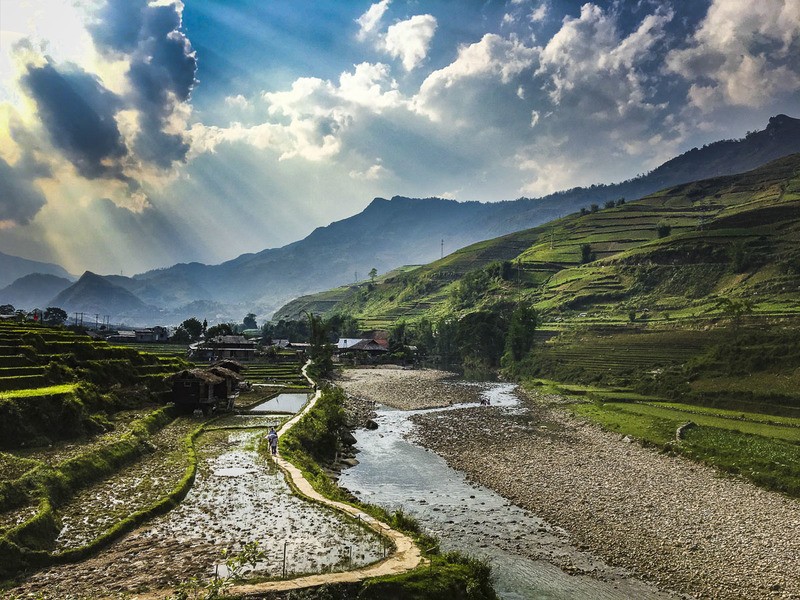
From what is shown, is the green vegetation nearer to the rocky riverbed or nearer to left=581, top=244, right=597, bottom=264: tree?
the rocky riverbed

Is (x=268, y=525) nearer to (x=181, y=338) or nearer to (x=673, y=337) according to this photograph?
(x=673, y=337)

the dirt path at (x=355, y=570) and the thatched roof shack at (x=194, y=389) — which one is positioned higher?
the thatched roof shack at (x=194, y=389)

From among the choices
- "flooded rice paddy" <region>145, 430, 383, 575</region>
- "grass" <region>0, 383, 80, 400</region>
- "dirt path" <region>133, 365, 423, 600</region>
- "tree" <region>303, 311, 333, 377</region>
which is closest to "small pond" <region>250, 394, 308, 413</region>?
"grass" <region>0, 383, 80, 400</region>

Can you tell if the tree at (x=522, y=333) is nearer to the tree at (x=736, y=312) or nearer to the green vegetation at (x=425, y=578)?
the tree at (x=736, y=312)

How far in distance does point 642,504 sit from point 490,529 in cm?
1047

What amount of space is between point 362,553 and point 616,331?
100 meters

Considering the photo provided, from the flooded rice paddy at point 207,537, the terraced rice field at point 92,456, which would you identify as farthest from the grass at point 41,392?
the flooded rice paddy at point 207,537

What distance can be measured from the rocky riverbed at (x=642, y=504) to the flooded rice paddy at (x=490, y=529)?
1.21 metres

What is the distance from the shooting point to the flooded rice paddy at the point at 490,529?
2255 centimetres

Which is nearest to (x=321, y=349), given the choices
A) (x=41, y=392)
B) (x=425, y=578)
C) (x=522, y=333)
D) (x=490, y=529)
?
(x=522, y=333)

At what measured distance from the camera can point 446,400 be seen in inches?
3019

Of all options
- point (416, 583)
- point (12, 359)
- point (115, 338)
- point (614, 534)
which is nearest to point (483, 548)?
point (614, 534)

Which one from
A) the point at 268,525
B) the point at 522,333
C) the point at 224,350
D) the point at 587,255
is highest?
the point at 587,255

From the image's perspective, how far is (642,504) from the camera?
3167 cm
